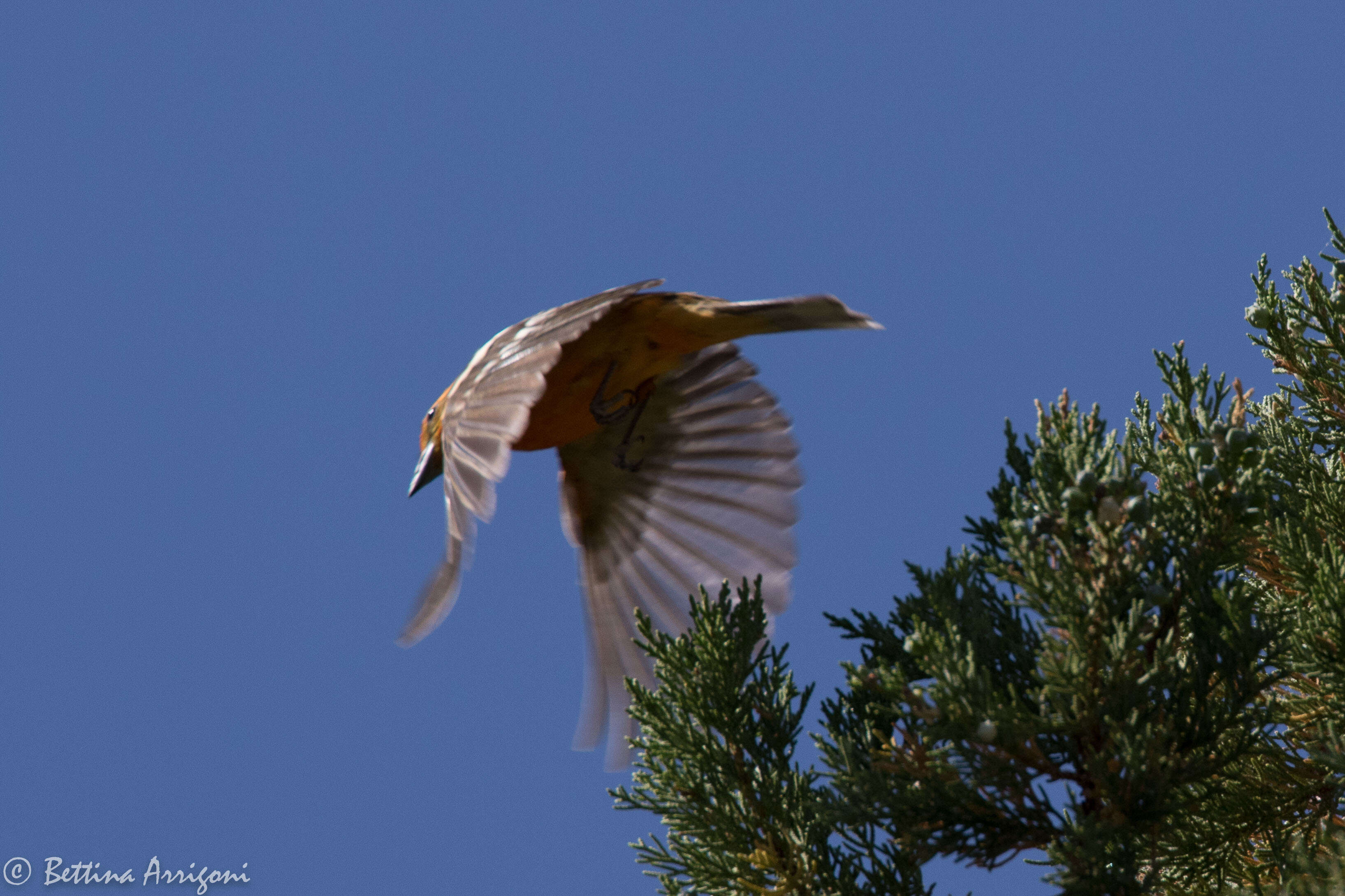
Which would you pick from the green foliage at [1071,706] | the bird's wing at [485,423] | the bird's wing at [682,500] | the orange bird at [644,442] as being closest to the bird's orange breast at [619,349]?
the orange bird at [644,442]

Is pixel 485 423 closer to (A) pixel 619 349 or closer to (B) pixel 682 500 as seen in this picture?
(A) pixel 619 349

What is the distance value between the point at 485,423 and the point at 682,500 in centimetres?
197

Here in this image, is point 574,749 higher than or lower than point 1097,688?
higher

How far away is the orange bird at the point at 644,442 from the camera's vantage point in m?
4.24

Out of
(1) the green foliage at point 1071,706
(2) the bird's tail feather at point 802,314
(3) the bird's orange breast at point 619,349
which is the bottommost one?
(1) the green foliage at point 1071,706

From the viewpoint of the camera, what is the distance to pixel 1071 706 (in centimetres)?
231

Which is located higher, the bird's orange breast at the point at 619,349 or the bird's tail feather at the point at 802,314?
the bird's orange breast at the point at 619,349

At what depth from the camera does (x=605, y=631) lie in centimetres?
507

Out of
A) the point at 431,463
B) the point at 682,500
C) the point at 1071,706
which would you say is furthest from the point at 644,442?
the point at 1071,706

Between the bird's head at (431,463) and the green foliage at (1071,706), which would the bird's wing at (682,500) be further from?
the green foliage at (1071,706)

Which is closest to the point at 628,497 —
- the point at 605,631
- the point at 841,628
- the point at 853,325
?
the point at 605,631

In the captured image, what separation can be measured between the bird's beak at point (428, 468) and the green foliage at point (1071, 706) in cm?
197

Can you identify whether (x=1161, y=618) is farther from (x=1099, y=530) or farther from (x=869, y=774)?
(x=869, y=774)

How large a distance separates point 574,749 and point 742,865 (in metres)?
2.07
